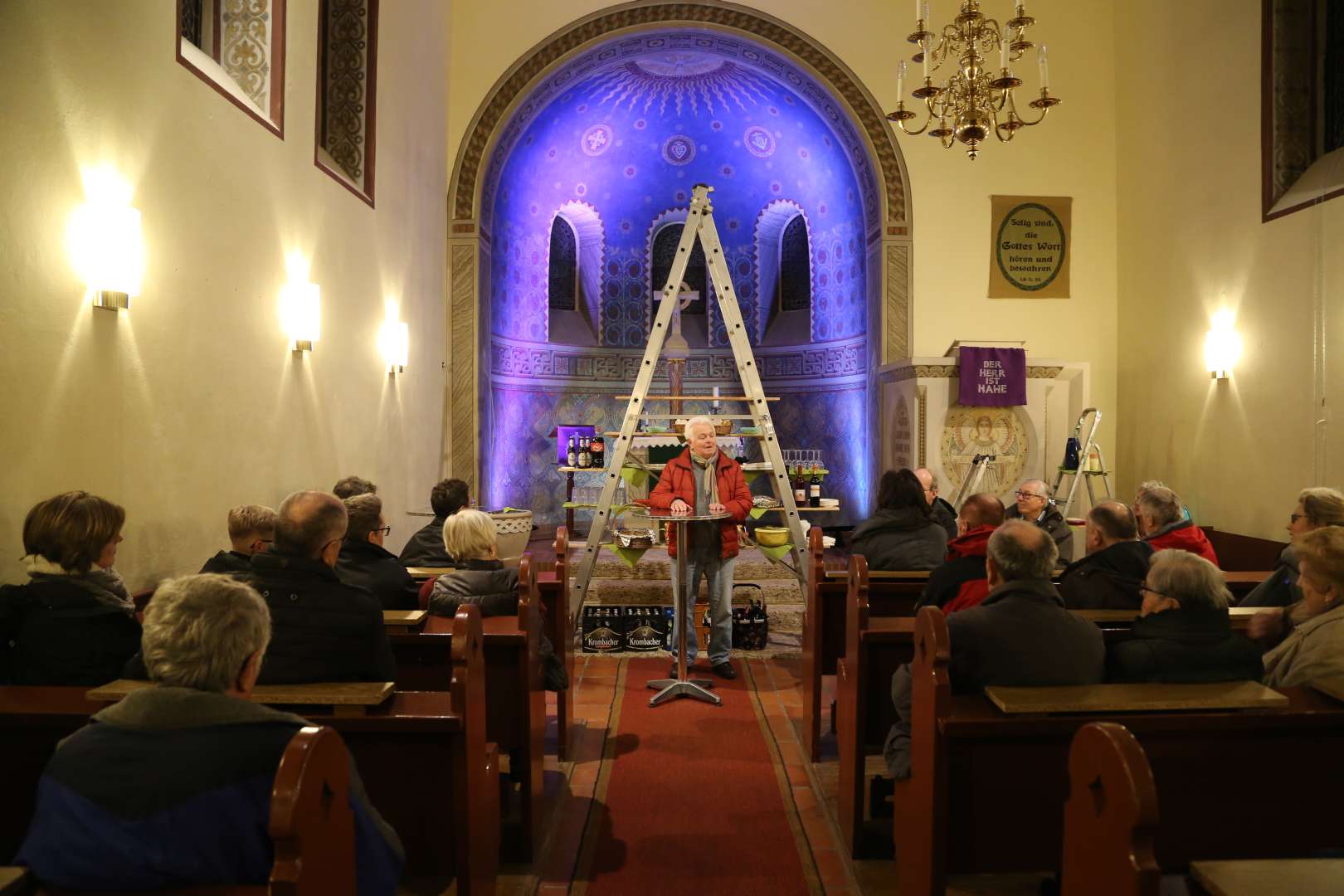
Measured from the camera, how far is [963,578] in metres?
3.42

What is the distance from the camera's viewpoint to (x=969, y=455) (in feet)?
26.6

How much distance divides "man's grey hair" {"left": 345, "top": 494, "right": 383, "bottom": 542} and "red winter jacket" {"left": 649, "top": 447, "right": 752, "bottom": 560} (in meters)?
2.09

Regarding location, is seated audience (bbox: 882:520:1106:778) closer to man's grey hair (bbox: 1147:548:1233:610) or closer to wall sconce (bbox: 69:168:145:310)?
man's grey hair (bbox: 1147:548:1233:610)

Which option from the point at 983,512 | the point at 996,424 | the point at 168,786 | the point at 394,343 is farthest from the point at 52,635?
the point at 996,424

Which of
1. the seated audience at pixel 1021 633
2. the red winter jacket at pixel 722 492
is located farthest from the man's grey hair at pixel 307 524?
the red winter jacket at pixel 722 492

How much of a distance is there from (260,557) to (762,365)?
935cm

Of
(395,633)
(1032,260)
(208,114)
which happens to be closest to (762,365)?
(1032,260)

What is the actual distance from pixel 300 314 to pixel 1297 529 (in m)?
4.78

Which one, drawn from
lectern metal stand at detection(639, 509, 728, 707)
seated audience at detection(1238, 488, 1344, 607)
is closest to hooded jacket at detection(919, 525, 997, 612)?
seated audience at detection(1238, 488, 1344, 607)

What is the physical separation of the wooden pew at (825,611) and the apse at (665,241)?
202 inches

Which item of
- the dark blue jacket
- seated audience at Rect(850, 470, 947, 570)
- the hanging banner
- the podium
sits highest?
the hanging banner

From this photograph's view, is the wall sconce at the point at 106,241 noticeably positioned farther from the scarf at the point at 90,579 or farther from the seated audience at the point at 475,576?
the seated audience at the point at 475,576

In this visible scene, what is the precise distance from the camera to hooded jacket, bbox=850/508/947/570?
455 centimetres

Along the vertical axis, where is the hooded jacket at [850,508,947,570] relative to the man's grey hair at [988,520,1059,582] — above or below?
below
